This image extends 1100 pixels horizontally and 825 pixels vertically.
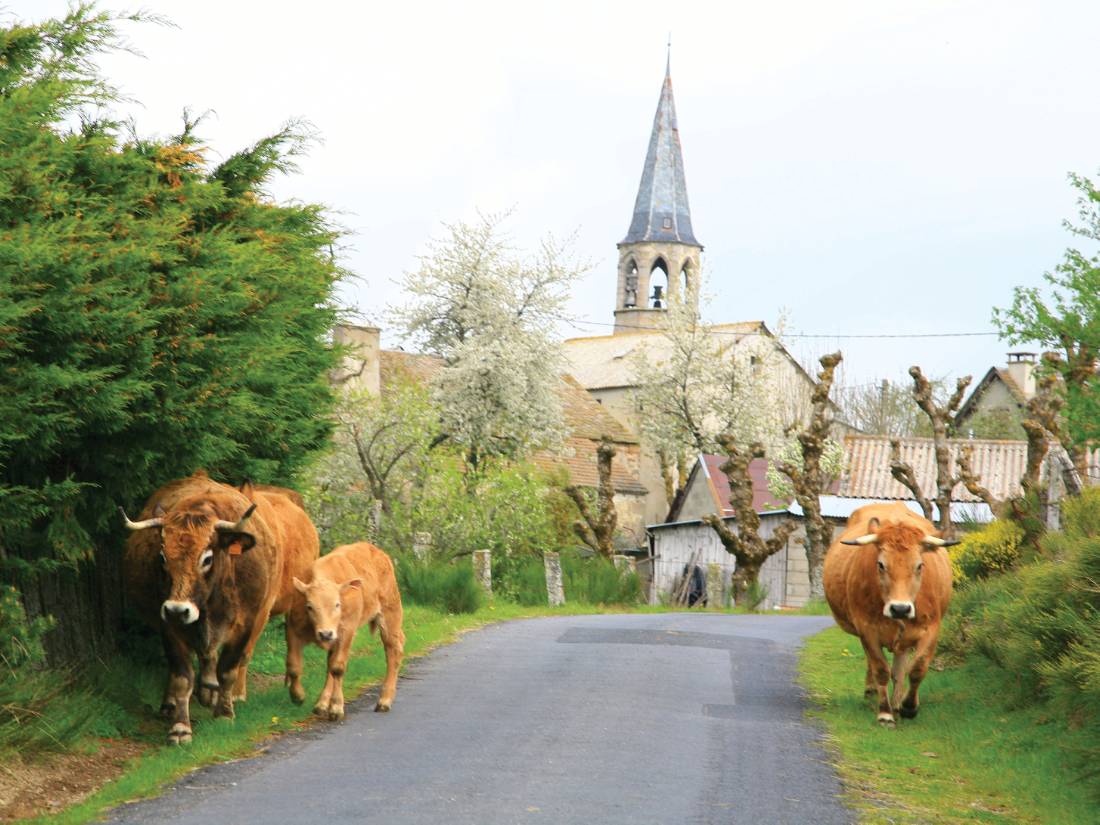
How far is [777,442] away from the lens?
217ft

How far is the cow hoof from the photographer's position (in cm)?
1073

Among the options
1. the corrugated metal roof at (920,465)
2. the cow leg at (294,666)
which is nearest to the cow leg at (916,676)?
the cow leg at (294,666)

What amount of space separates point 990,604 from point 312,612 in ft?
25.9

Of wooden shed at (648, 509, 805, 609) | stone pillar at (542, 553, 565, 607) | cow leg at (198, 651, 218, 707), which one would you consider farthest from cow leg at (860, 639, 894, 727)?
wooden shed at (648, 509, 805, 609)

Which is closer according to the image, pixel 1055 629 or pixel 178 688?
pixel 178 688

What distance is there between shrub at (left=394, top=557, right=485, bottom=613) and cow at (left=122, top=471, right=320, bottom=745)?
39.3ft

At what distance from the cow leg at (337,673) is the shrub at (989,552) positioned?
9574mm

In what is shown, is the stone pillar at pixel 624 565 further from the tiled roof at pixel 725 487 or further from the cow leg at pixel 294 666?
the cow leg at pixel 294 666

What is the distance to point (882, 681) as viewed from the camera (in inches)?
531

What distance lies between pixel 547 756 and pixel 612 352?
81339 millimetres

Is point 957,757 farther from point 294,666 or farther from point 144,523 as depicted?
point 144,523

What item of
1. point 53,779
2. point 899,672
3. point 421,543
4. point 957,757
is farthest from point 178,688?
point 421,543

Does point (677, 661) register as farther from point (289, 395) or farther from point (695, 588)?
point (695, 588)

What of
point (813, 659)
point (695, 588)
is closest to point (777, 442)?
point (695, 588)
